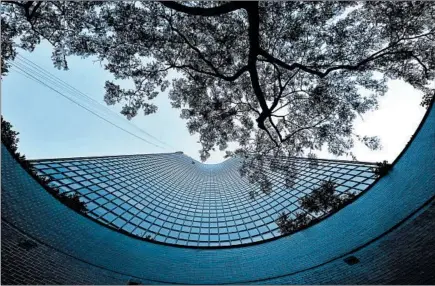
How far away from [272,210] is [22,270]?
16.0 meters

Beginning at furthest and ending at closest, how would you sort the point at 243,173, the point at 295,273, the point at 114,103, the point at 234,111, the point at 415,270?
1. the point at 243,173
2. the point at 234,111
3. the point at 114,103
4. the point at 295,273
5. the point at 415,270

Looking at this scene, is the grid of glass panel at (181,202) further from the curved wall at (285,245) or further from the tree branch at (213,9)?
the tree branch at (213,9)

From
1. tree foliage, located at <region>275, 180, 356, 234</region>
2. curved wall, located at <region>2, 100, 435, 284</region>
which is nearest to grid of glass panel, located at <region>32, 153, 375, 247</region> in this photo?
tree foliage, located at <region>275, 180, 356, 234</region>

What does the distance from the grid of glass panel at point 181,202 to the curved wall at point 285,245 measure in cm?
310

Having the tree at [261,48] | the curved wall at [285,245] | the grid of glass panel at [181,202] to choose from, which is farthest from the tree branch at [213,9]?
the grid of glass panel at [181,202]

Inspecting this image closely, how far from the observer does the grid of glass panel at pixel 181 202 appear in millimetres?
16422

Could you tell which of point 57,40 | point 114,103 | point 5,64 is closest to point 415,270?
point 114,103

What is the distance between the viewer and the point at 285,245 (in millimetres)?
12930

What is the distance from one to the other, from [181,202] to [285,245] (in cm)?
1464

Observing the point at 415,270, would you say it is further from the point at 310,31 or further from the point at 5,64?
the point at 5,64

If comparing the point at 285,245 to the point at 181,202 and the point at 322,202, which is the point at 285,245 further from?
the point at 181,202

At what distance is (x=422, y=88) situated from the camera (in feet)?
35.7

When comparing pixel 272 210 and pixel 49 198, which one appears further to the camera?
pixel 272 210

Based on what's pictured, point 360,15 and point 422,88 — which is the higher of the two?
point 360,15
